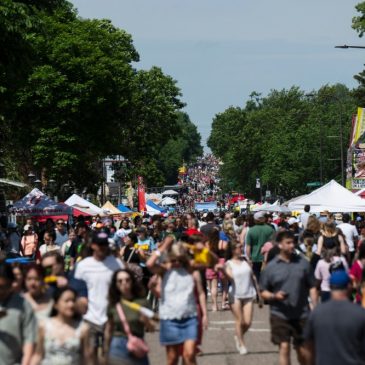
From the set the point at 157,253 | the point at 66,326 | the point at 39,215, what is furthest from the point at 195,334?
the point at 39,215

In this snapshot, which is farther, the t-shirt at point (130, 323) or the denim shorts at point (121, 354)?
the t-shirt at point (130, 323)

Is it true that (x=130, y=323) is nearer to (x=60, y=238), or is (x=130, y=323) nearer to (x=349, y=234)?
(x=349, y=234)

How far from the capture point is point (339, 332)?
353 inches

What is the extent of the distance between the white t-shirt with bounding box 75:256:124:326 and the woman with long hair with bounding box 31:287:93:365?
3106 millimetres

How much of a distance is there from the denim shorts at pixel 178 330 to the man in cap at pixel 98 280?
2.19 ft

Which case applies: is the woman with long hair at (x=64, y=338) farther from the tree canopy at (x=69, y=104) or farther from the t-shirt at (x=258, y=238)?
the tree canopy at (x=69, y=104)

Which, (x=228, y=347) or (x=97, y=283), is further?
(x=228, y=347)

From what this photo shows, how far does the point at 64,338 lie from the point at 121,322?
56.5 inches

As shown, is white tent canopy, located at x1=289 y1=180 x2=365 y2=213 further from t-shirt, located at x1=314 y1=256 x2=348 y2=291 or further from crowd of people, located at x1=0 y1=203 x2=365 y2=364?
t-shirt, located at x1=314 y1=256 x2=348 y2=291

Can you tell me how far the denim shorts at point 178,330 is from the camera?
1215cm

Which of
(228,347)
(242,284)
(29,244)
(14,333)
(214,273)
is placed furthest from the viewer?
(29,244)

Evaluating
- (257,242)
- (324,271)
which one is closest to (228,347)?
(324,271)

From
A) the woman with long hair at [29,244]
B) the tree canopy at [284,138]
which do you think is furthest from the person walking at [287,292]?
the tree canopy at [284,138]

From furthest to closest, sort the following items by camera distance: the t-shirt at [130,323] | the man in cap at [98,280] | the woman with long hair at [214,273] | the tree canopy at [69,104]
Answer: the tree canopy at [69,104] → the woman with long hair at [214,273] → the man in cap at [98,280] → the t-shirt at [130,323]
